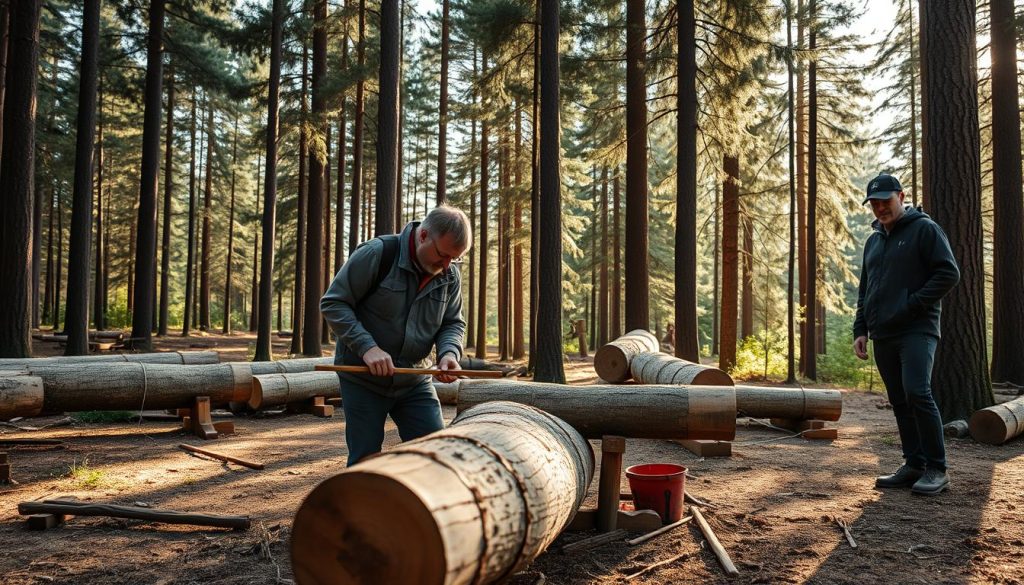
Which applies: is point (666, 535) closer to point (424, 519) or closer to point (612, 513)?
point (612, 513)

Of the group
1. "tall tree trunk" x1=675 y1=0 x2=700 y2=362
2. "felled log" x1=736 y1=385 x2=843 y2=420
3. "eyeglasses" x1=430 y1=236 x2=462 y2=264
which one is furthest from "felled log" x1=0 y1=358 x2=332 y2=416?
"tall tree trunk" x1=675 y1=0 x2=700 y2=362

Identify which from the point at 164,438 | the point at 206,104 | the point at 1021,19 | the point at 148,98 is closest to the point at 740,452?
the point at 164,438

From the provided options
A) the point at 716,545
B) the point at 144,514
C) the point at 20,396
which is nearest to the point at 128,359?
the point at 20,396

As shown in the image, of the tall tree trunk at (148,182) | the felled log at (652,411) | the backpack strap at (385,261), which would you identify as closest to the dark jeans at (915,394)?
the felled log at (652,411)

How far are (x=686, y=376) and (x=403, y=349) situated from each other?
542cm

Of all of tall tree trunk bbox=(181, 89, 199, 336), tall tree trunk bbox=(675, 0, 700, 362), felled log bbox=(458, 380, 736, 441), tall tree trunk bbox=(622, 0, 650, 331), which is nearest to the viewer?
felled log bbox=(458, 380, 736, 441)

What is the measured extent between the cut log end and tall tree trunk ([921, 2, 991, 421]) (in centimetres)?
773

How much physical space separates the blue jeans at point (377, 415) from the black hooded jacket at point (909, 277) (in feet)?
12.3

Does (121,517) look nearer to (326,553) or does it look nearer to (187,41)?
(326,553)

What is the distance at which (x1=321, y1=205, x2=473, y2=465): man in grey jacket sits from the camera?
129 inches

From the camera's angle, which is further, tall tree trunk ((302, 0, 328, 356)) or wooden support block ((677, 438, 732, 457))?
tall tree trunk ((302, 0, 328, 356))

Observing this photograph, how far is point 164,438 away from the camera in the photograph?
7.65 metres

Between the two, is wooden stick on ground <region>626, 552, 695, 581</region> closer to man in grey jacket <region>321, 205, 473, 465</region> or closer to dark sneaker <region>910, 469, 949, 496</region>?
man in grey jacket <region>321, 205, 473, 465</region>

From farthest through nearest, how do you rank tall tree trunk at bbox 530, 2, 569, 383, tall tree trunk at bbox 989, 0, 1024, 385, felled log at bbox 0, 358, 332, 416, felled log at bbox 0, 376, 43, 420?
tall tree trunk at bbox 530, 2, 569, 383 → tall tree trunk at bbox 989, 0, 1024, 385 → felled log at bbox 0, 358, 332, 416 → felled log at bbox 0, 376, 43, 420
